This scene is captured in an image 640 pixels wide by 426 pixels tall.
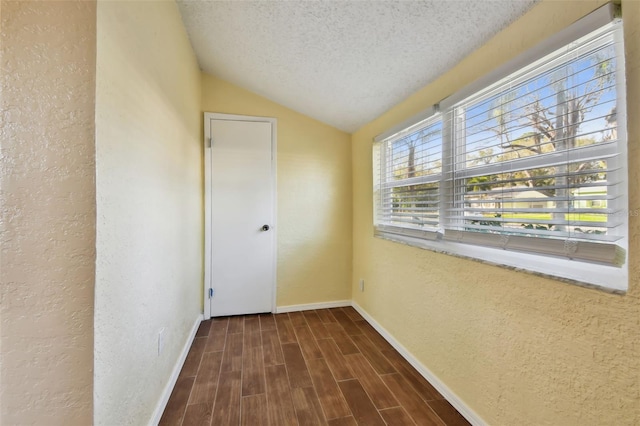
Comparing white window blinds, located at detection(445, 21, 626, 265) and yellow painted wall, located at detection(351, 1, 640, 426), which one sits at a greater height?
white window blinds, located at detection(445, 21, 626, 265)

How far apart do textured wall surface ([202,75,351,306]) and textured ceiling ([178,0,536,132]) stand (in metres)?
0.31

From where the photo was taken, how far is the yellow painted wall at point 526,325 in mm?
809

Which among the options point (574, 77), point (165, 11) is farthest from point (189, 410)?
point (574, 77)

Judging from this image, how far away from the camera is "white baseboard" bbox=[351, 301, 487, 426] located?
53.8 inches

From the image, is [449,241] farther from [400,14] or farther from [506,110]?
[400,14]

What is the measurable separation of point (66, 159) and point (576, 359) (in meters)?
1.85

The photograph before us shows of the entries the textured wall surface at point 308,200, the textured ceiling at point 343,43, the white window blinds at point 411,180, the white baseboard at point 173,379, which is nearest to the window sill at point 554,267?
the white window blinds at point 411,180

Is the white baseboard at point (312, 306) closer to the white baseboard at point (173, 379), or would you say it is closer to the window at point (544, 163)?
the white baseboard at point (173, 379)

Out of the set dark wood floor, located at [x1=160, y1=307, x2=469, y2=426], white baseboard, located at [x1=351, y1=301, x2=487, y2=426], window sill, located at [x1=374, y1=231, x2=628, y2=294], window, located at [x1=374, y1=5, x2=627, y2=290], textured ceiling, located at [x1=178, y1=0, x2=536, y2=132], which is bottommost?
dark wood floor, located at [x1=160, y1=307, x2=469, y2=426]

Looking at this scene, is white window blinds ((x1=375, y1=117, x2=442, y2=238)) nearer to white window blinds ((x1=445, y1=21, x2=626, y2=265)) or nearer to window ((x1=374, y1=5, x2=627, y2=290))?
window ((x1=374, y1=5, x2=627, y2=290))

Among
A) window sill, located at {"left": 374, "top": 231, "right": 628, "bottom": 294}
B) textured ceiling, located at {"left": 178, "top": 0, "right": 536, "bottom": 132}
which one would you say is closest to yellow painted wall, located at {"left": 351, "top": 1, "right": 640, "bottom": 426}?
window sill, located at {"left": 374, "top": 231, "right": 628, "bottom": 294}

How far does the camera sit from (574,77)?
0.99 metres

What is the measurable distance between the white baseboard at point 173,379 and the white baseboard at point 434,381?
5.25 ft

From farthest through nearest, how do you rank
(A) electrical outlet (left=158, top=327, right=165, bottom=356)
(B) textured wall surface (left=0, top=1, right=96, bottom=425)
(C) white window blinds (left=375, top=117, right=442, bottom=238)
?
1. (C) white window blinds (left=375, top=117, right=442, bottom=238)
2. (A) electrical outlet (left=158, top=327, right=165, bottom=356)
3. (B) textured wall surface (left=0, top=1, right=96, bottom=425)
